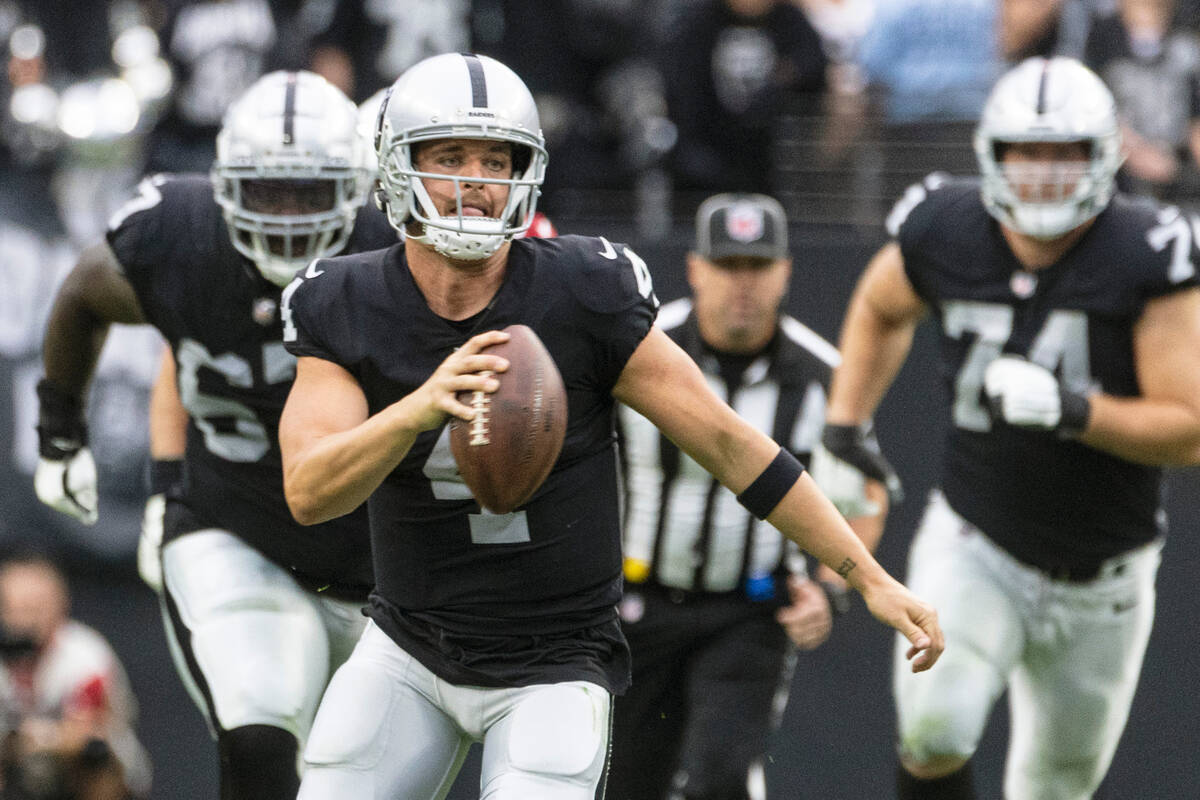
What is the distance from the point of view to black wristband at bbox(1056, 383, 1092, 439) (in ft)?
14.0

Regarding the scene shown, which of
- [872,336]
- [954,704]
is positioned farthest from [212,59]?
[954,704]

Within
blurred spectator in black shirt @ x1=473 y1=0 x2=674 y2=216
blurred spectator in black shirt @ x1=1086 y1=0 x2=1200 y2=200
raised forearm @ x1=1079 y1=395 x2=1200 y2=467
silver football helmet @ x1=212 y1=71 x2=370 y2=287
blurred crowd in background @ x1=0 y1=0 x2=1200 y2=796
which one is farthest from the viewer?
blurred spectator in black shirt @ x1=473 y1=0 x2=674 y2=216

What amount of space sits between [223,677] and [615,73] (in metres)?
3.91

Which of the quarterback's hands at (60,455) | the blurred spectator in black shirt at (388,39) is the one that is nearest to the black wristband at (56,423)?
the quarterback's hands at (60,455)

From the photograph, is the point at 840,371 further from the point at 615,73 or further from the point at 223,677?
the point at 615,73

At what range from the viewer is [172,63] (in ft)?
23.9

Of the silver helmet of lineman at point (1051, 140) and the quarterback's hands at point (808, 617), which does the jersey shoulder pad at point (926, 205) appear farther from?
the quarterback's hands at point (808, 617)

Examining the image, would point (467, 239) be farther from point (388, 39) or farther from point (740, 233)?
point (388, 39)

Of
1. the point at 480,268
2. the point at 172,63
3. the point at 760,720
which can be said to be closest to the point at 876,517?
the point at 760,720

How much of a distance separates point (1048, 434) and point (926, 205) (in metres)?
0.72

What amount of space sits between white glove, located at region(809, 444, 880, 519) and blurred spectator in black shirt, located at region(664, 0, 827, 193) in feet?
6.98

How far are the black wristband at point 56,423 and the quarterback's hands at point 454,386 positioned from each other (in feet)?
6.78

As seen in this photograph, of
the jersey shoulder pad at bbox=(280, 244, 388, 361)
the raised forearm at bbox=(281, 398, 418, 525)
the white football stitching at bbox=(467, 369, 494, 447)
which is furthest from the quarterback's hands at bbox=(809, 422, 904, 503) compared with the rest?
the white football stitching at bbox=(467, 369, 494, 447)

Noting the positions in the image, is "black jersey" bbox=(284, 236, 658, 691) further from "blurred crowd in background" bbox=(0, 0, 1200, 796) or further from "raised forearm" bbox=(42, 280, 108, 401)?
"blurred crowd in background" bbox=(0, 0, 1200, 796)
